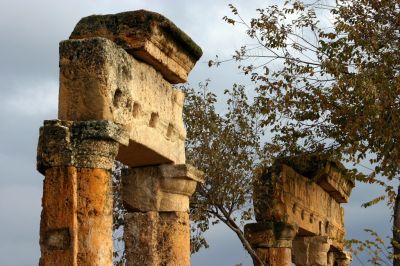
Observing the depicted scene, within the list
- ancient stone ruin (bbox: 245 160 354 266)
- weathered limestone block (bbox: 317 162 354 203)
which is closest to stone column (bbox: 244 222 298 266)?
ancient stone ruin (bbox: 245 160 354 266)

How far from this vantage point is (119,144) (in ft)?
30.3

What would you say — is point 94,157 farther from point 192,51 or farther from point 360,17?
point 360,17

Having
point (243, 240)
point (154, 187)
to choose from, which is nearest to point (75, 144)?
point (154, 187)

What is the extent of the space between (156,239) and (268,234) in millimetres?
4902

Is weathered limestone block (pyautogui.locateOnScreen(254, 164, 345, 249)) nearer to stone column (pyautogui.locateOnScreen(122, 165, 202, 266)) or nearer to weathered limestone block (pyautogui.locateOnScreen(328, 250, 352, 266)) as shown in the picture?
weathered limestone block (pyautogui.locateOnScreen(328, 250, 352, 266))

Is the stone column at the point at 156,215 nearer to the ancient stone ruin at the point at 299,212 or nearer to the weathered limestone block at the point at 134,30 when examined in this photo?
the weathered limestone block at the point at 134,30

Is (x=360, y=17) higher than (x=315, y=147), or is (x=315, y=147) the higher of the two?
(x=360, y=17)

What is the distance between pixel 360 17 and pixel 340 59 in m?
0.91

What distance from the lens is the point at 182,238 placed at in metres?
11.1

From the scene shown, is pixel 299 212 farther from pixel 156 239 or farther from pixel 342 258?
pixel 156 239

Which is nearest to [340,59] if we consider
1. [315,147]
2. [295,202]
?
[315,147]

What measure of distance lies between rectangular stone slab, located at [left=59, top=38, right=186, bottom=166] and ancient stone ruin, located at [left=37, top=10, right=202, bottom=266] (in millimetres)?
11

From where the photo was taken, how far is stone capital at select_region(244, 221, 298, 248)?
50.5ft

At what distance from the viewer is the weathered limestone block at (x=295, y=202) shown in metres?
15.7
